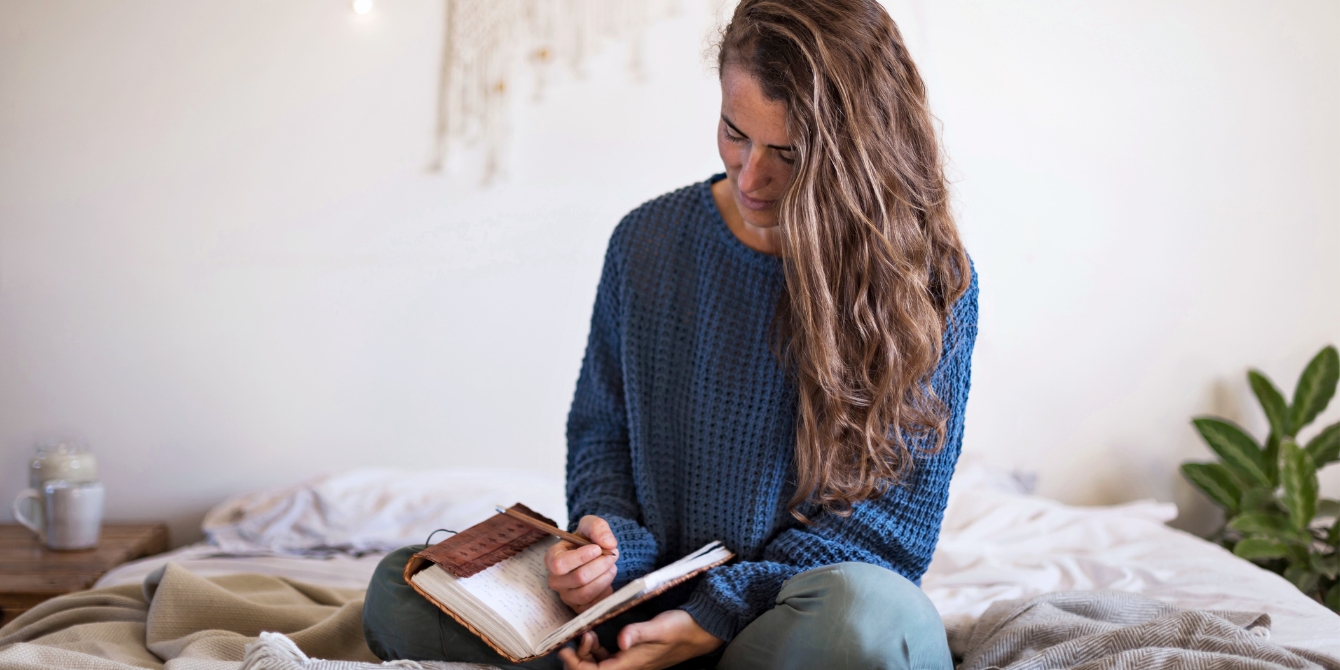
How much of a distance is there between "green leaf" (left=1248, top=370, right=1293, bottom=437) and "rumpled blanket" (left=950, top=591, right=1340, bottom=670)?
1.26 m

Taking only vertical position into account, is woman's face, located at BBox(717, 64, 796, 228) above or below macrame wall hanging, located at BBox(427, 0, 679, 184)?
below

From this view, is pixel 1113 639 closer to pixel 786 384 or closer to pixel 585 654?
pixel 786 384

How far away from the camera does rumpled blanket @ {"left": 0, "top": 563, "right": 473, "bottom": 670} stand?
104cm

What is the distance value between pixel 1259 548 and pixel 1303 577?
131 millimetres

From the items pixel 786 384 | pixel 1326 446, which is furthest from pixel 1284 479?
pixel 786 384

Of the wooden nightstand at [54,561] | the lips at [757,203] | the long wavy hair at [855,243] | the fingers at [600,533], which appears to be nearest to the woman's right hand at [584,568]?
the fingers at [600,533]

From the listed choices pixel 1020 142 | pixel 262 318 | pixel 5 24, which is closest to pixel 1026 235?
pixel 1020 142

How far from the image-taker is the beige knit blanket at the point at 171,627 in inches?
41.8

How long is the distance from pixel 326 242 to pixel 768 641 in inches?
60.5

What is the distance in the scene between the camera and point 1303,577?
1.99 meters

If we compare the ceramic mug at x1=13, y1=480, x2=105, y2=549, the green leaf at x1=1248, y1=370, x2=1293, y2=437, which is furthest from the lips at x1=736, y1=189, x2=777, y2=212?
the green leaf at x1=1248, y1=370, x2=1293, y2=437

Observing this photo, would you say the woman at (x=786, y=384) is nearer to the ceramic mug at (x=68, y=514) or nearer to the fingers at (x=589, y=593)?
the fingers at (x=589, y=593)

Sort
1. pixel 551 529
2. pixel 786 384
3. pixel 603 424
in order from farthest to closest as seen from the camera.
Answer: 1. pixel 603 424
2. pixel 786 384
3. pixel 551 529

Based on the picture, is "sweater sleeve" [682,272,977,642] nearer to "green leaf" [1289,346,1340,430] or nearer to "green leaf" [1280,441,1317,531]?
"green leaf" [1280,441,1317,531]
